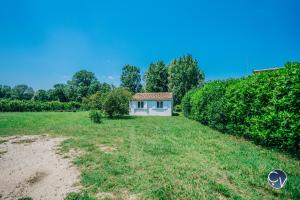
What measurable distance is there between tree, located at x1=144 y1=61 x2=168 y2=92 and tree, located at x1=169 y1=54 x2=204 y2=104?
4.57 metres

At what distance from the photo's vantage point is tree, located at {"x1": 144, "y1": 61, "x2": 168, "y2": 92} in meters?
55.8

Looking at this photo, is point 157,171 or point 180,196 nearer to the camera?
point 180,196

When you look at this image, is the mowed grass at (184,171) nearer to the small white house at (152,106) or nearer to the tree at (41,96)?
the small white house at (152,106)

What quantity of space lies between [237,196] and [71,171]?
15.2ft

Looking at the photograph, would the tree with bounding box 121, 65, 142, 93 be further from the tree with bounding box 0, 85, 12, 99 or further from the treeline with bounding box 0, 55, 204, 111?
the tree with bounding box 0, 85, 12, 99

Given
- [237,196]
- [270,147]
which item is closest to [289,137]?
[270,147]

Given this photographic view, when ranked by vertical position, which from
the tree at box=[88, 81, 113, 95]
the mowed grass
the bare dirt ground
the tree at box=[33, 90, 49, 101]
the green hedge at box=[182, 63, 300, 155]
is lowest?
the bare dirt ground

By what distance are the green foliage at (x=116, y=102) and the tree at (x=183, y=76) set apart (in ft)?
80.9

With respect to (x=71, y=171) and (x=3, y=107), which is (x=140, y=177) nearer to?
(x=71, y=171)

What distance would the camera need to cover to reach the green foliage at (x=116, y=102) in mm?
25797

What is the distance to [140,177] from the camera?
5.44 meters

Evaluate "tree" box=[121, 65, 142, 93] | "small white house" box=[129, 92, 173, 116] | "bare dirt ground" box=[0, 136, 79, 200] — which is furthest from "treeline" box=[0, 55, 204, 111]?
"bare dirt ground" box=[0, 136, 79, 200]

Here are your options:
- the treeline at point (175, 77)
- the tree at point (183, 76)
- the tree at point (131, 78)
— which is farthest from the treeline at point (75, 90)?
the tree at point (183, 76)

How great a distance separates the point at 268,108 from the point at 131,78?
5966 cm
